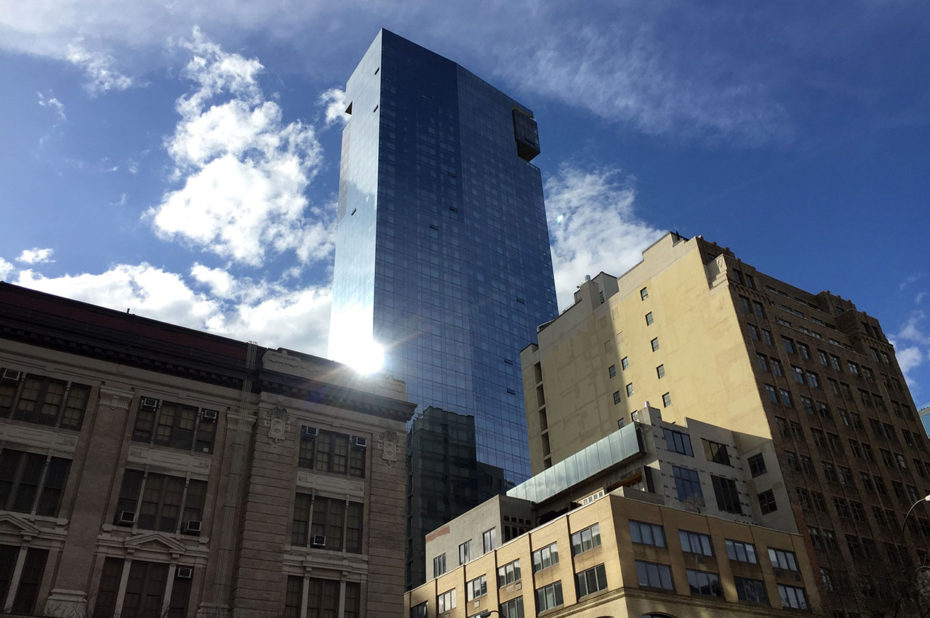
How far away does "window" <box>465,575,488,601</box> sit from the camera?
233 ft

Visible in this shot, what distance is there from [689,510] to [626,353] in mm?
28122

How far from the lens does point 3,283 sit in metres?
41.3

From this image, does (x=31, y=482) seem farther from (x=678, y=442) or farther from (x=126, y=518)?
(x=678, y=442)

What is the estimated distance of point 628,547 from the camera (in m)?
57.1

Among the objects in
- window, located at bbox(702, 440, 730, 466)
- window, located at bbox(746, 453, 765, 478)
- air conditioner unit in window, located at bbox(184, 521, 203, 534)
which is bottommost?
air conditioner unit in window, located at bbox(184, 521, 203, 534)

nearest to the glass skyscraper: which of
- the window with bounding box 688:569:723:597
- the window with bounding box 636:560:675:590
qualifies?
the window with bounding box 688:569:723:597

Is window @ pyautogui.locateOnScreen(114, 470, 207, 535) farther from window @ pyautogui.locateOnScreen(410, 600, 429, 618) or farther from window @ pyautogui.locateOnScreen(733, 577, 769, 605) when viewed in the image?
window @ pyautogui.locateOnScreen(410, 600, 429, 618)

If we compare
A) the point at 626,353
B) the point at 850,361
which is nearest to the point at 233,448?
the point at 626,353

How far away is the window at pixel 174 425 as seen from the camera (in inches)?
1654

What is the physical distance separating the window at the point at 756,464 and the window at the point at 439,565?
33.0m

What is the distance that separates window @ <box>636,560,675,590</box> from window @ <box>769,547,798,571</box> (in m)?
12.1

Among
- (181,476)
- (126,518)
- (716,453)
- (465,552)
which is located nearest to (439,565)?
(465,552)

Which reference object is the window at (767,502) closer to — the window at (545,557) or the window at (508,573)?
the window at (545,557)

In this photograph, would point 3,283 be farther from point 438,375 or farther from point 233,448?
point 438,375
